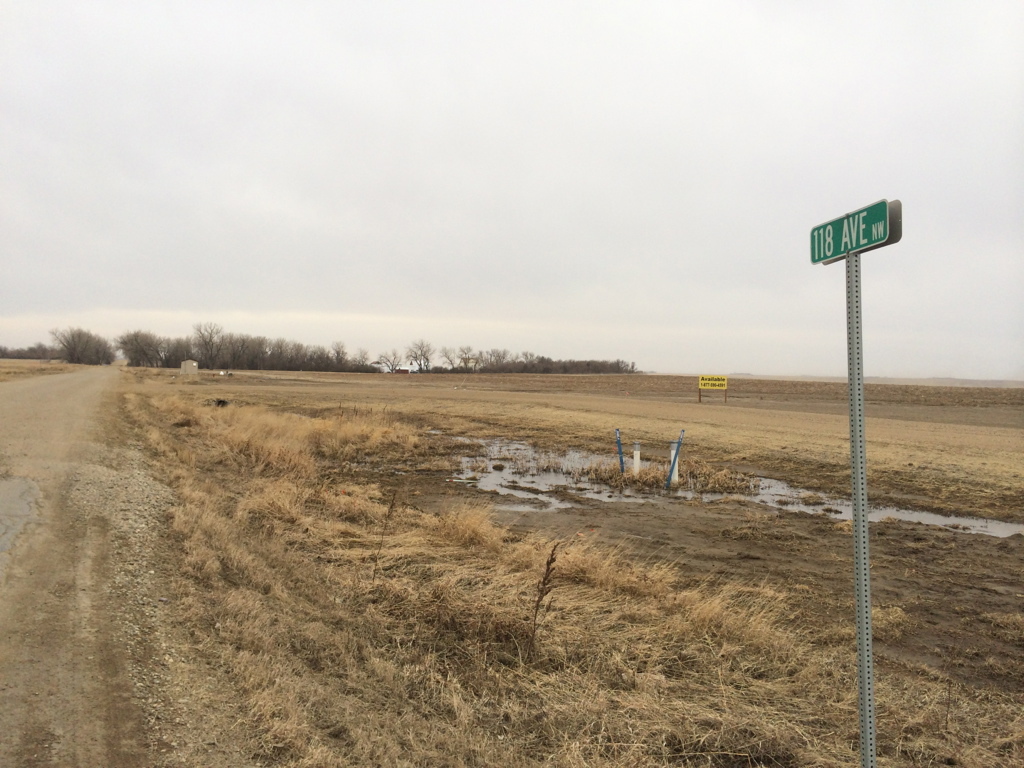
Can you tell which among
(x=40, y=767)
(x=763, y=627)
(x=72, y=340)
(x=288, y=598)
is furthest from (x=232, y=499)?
(x=72, y=340)

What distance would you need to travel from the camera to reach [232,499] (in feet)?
33.2

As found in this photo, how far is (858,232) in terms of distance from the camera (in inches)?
116

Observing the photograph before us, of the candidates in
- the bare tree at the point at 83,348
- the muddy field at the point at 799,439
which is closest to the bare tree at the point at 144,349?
the bare tree at the point at 83,348

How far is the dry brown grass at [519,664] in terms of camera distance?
385cm

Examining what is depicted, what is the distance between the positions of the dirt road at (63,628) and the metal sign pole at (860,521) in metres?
3.53

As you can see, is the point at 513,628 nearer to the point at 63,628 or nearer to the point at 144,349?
the point at 63,628

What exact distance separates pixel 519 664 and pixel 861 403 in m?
3.25

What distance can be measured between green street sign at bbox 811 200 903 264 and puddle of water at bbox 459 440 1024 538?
9.68 m

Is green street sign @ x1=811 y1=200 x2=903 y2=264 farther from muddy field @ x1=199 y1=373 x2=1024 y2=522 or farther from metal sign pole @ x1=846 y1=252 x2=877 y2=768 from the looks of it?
muddy field @ x1=199 y1=373 x2=1024 y2=522

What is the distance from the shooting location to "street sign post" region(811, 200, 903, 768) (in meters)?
2.77

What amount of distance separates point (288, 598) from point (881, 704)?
191 inches

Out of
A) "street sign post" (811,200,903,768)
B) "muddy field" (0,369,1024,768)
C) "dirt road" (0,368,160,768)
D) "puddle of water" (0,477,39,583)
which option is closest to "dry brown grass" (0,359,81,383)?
"puddle of water" (0,477,39,583)

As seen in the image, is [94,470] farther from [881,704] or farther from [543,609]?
[881,704]

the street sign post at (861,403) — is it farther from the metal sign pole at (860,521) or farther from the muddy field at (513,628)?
the muddy field at (513,628)
